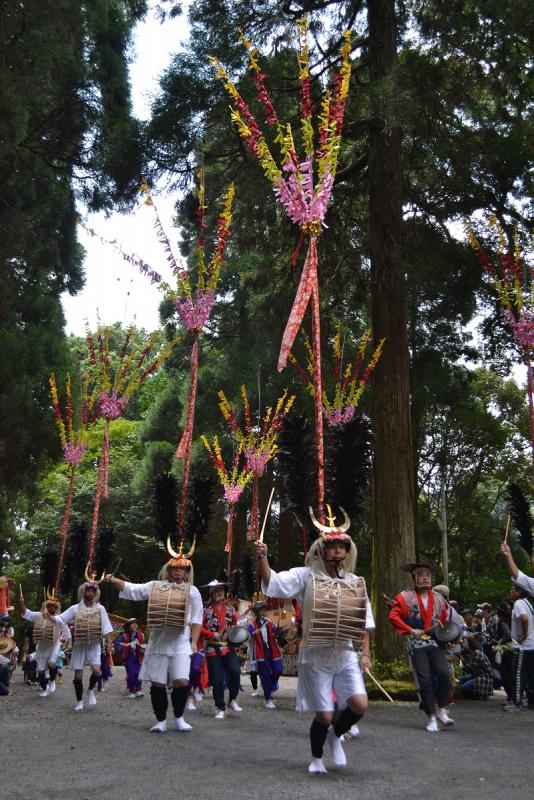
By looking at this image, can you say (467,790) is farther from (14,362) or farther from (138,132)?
(14,362)

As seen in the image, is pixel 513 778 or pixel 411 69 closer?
pixel 513 778

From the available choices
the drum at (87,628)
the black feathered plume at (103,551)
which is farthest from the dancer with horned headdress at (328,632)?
the black feathered plume at (103,551)

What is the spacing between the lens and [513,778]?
6.29 meters

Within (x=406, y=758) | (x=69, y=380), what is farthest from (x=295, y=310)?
(x=69, y=380)

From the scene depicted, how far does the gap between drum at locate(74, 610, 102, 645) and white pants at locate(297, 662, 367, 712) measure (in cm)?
587

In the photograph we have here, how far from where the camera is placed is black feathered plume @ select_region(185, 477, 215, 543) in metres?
10.9

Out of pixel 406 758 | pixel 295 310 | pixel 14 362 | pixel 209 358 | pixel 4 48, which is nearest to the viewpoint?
pixel 406 758

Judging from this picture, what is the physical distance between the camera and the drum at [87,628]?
1183 cm

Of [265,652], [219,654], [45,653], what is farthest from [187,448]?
[45,653]

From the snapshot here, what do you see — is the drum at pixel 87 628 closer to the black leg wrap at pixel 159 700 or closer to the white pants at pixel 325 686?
the black leg wrap at pixel 159 700

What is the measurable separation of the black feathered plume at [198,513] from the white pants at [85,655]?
2397 mm

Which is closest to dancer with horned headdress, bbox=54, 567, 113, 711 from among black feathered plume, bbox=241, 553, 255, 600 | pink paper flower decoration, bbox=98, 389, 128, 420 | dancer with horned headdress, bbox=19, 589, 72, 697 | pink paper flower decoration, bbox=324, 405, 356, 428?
dancer with horned headdress, bbox=19, 589, 72, 697

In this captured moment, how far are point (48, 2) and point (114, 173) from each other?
122 inches

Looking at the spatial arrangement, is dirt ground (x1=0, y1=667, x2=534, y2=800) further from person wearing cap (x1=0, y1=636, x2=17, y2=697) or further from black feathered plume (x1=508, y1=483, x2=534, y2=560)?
black feathered plume (x1=508, y1=483, x2=534, y2=560)
